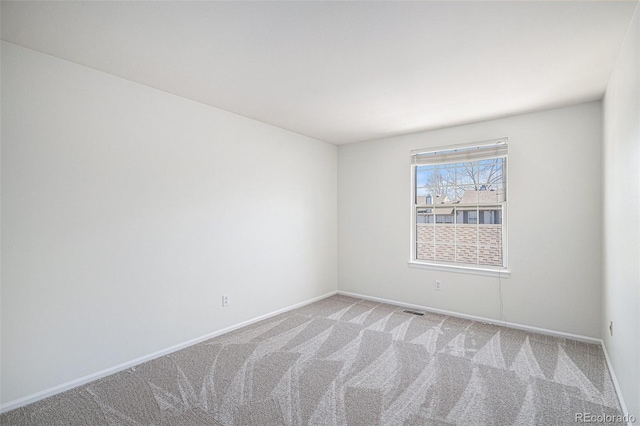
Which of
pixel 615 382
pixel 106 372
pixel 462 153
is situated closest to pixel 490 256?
pixel 462 153

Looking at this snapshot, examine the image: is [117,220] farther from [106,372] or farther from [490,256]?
[490,256]

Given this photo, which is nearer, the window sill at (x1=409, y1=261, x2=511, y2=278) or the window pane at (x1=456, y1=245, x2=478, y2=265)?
the window sill at (x1=409, y1=261, x2=511, y2=278)

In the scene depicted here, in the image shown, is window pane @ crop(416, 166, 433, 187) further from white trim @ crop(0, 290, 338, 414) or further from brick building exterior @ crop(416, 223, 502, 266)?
white trim @ crop(0, 290, 338, 414)

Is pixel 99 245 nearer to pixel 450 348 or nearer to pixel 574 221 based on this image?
pixel 450 348

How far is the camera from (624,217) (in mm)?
2189

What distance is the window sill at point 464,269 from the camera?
3.80 metres

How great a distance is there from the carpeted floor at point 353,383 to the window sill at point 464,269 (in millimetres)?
656

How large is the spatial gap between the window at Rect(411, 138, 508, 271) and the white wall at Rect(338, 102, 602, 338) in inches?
5.0

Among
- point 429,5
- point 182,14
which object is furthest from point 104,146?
point 429,5

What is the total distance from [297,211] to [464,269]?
93.7 inches

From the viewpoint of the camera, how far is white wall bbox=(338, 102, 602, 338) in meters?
3.29

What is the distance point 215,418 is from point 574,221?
3.87 m

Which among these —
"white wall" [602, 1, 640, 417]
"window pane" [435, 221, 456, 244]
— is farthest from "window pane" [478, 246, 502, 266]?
"white wall" [602, 1, 640, 417]

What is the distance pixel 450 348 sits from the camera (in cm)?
314
